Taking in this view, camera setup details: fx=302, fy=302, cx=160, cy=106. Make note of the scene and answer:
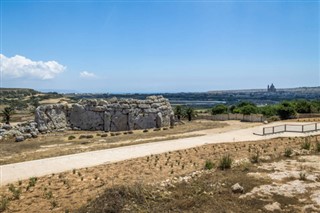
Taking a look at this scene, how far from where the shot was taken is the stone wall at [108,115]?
32312 millimetres

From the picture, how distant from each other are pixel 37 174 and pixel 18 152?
7716 millimetres

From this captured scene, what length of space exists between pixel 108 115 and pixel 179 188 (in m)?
24.7

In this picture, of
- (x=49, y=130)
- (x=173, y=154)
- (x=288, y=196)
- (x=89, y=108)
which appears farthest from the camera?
(x=89, y=108)

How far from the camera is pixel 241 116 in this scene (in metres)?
37.7

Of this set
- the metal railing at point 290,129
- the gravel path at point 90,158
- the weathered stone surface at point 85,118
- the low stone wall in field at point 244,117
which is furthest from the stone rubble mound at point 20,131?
the low stone wall in field at point 244,117

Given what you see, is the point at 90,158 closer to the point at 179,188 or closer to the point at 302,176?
the point at 179,188

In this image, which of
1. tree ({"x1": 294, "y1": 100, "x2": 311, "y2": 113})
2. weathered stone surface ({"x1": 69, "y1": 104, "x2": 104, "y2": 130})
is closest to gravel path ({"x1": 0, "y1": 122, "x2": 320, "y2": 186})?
weathered stone surface ({"x1": 69, "y1": 104, "x2": 104, "y2": 130})

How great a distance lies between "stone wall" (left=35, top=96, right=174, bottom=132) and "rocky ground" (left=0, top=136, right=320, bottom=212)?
59.6 feet

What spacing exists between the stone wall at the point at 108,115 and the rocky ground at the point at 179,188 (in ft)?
59.6

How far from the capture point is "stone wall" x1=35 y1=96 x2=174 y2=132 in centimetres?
3231

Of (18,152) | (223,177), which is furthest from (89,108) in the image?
(223,177)

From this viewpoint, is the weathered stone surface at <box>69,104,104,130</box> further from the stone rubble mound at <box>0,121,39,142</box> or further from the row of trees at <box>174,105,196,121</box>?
the row of trees at <box>174,105,196,121</box>

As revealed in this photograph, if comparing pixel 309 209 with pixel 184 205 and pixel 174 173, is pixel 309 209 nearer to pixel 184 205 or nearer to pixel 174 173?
pixel 184 205

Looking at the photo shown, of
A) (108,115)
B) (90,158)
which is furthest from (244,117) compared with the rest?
(90,158)
